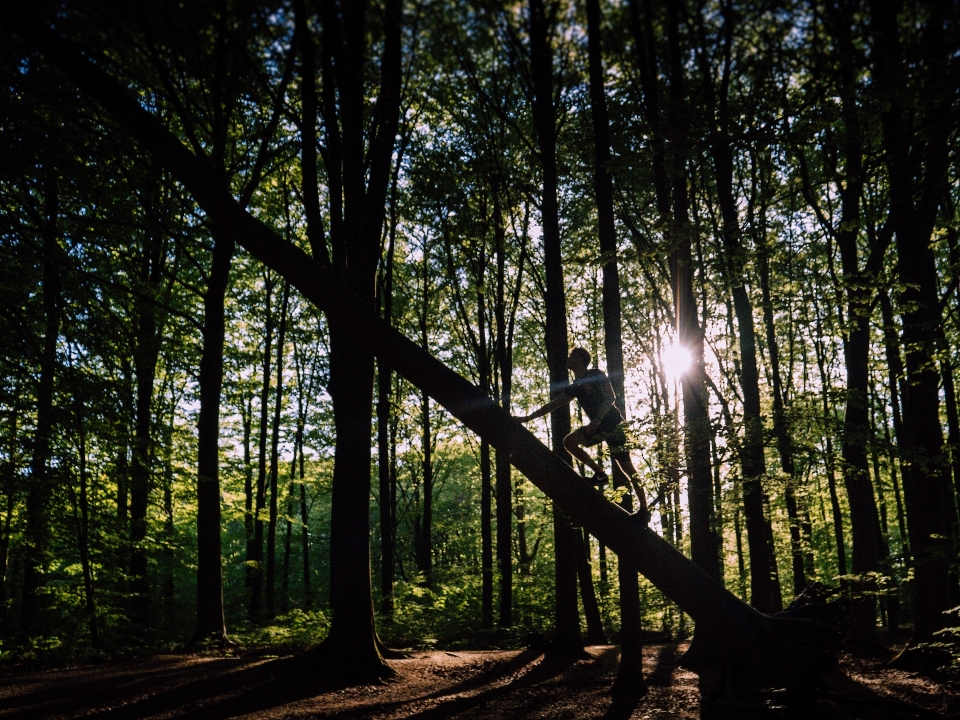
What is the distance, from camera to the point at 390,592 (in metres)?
17.3

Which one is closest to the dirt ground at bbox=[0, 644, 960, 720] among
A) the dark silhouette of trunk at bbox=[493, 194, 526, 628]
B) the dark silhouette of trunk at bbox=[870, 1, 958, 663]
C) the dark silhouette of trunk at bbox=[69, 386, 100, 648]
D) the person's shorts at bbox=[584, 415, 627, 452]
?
the dark silhouette of trunk at bbox=[870, 1, 958, 663]

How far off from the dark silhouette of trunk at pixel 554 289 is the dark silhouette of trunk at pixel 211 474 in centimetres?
634

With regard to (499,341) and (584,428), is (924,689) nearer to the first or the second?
(584,428)

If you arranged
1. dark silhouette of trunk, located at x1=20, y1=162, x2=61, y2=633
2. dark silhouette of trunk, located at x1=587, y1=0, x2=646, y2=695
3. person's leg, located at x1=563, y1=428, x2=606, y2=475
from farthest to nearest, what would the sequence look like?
dark silhouette of trunk, located at x1=20, y1=162, x2=61, y2=633 < dark silhouette of trunk, located at x1=587, y1=0, x2=646, y2=695 < person's leg, located at x1=563, y1=428, x2=606, y2=475

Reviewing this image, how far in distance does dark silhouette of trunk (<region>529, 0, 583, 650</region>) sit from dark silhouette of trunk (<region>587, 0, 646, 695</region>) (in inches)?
25.1

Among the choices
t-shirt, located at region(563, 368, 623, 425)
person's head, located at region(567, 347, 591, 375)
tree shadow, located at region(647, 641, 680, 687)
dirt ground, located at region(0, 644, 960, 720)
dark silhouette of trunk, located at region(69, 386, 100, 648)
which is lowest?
tree shadow, located at region(647, 641, 680, 687)

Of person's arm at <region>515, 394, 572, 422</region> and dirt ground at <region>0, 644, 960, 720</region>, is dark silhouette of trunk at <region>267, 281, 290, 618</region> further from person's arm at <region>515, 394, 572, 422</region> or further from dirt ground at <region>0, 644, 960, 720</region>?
person's arm at <region>515, 394, 572, 422</region>

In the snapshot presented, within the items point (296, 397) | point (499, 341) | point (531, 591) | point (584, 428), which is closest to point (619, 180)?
point (499, 341)

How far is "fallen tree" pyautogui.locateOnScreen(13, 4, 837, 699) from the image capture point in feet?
17.3

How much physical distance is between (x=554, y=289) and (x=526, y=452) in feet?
15.1

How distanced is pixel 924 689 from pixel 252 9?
400 inches

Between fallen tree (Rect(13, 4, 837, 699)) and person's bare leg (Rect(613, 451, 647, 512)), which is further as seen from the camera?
person's bare leg (Rect(613, 451, 647, 512))

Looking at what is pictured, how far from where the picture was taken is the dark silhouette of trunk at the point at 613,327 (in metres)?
7.33

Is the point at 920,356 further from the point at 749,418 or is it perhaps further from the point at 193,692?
the point at 193,692
